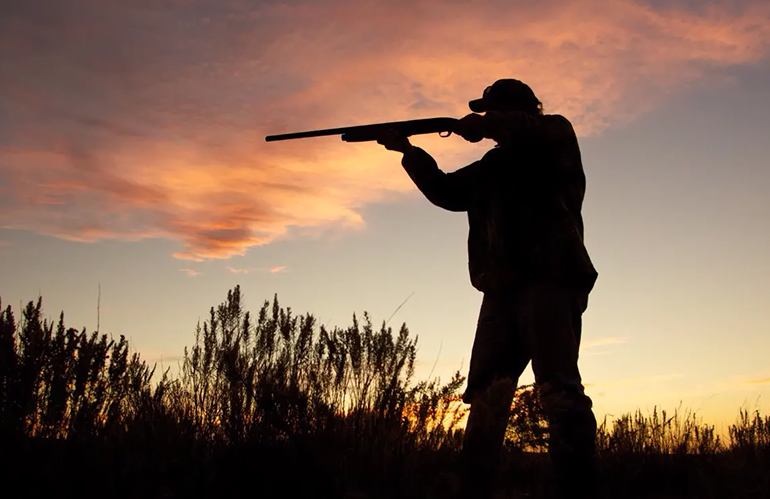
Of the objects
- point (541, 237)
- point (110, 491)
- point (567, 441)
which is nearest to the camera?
point (110, 491)

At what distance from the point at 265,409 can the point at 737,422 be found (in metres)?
5.46

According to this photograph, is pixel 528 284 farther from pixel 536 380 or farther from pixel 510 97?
pixel 510 97

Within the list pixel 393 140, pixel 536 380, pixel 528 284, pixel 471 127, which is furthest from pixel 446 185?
pixel 536 380

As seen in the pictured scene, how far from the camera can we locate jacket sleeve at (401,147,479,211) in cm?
463

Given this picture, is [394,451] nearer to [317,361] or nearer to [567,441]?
[567,441]

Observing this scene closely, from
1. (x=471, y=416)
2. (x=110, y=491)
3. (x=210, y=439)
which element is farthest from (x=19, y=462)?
(x=471, y=416)

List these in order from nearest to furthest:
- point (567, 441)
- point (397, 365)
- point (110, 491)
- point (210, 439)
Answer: point (110, 491) → point (567, 441) → point (210, 439) → point (397, 365)

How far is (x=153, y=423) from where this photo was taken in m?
4.53

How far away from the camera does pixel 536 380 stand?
389 centimetres

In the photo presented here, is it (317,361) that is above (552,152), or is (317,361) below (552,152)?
below

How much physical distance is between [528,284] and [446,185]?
100cm

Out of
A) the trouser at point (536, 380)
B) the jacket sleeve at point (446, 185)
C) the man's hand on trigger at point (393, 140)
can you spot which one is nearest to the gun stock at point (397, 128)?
the man's hand on trigger at point (393, 140)

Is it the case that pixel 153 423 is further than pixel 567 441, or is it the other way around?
pixel 153 423

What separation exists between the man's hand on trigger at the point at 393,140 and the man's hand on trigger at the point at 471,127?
657 mm
